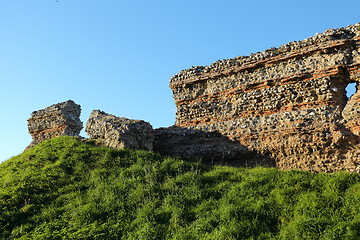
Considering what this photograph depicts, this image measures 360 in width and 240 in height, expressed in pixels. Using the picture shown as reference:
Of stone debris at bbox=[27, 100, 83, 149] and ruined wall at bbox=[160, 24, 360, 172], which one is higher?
stone debris at bbox=[27, 100, 83, 149]

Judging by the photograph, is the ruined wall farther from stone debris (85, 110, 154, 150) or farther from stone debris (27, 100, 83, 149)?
stone debris (27, 100, 83, 149)

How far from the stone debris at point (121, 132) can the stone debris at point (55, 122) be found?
485 cm

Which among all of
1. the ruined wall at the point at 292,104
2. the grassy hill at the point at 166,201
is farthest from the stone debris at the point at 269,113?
the grassy hill at the point at 166,201

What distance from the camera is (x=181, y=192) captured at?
9.47m

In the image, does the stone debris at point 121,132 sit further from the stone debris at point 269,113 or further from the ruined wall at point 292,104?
the ruined wall at point 292,104

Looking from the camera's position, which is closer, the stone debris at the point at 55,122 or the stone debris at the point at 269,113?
the stone debris at the point at 269,113

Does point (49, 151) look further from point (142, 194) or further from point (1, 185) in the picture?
point (142, 194)

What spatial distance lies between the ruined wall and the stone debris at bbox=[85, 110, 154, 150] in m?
1.31

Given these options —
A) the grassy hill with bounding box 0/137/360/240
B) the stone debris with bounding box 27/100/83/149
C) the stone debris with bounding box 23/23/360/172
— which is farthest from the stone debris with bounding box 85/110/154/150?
the stone debris with bounding box 27/100/83/149

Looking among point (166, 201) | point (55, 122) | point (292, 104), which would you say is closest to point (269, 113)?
point (292, 104)

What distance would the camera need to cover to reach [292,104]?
1265 centimetres

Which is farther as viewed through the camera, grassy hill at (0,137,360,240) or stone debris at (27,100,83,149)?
stone debris at (27,100,83,149)

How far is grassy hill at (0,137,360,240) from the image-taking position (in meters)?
7.54

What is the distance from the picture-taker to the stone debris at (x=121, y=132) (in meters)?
13.0
